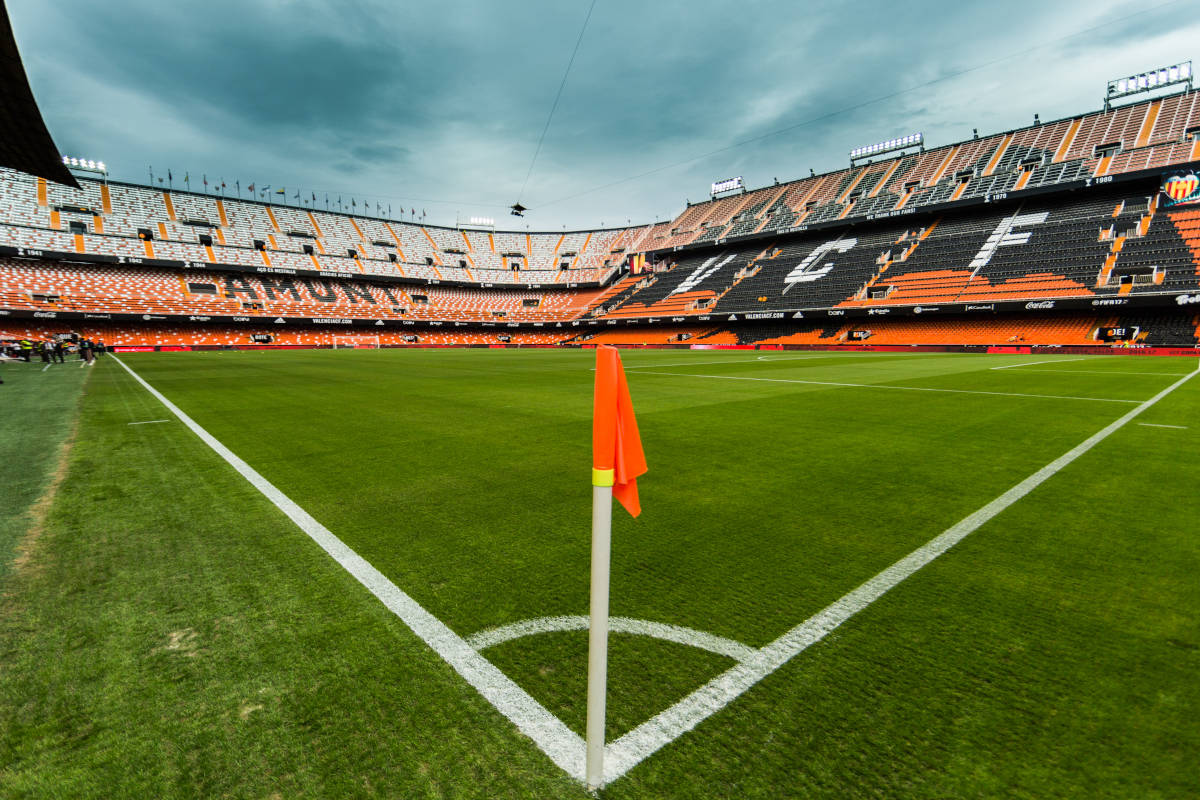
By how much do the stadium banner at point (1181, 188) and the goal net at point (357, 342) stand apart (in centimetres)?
6712

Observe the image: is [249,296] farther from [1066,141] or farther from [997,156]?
[1066,141]

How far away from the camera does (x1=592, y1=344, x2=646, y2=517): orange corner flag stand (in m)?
1.32

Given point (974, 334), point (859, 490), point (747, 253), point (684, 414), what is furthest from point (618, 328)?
point (859, 490)

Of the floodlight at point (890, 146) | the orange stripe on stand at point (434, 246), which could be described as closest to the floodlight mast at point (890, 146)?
the floodlight at point (890, 146)

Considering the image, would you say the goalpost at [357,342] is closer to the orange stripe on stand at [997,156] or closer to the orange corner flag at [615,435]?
the orange corner flag at [615,435]

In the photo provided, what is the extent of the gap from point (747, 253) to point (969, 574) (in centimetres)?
6144

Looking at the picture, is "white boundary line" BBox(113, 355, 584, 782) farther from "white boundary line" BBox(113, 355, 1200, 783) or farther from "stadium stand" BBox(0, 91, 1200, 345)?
"stadium stand" BBox(0, 91, 1200, 345)

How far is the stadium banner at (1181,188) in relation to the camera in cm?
3506

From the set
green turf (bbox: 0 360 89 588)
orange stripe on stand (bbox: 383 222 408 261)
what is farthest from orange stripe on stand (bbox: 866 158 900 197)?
green turf (bbox: 0 360 89 588)

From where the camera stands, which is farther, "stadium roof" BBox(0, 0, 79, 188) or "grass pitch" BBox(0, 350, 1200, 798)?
"stadium roof" BBox(0, 0, 79, 188)

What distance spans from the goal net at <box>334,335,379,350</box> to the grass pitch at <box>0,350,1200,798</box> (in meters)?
54.8

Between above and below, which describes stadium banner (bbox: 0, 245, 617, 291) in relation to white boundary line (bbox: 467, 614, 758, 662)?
above

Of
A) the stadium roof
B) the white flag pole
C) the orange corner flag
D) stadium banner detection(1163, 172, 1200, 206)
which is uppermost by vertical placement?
stadium banner detection(1163, 172, 1200, 206)

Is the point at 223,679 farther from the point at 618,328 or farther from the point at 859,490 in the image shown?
the point at 618,328
